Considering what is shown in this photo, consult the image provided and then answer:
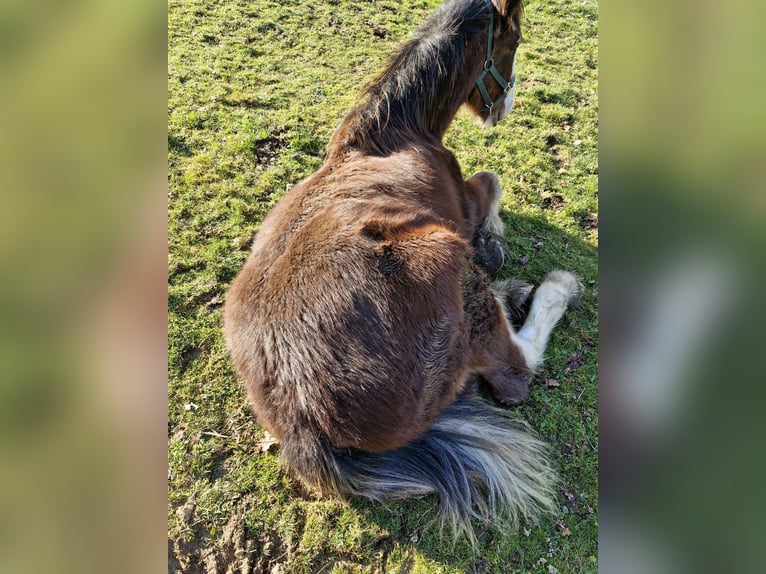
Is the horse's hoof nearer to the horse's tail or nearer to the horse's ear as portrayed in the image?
the horse's tail

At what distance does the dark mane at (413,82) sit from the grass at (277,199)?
1450 mm

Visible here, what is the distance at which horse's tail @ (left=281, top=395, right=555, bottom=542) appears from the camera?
8.34 ft

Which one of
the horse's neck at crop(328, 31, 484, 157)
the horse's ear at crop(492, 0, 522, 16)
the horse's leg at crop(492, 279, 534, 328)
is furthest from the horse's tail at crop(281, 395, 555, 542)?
the horse's ear at crop(492, 0, 522, 16)

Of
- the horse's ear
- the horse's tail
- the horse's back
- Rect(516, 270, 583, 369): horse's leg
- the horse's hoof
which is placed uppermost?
the horse's ear

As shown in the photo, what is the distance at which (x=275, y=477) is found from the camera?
3021 mm

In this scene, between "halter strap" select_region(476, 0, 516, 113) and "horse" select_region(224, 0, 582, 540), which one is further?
"halter strap" select_region(476, 0, 516, 113)

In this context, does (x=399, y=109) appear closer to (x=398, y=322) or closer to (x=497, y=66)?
(x=497, y=66)

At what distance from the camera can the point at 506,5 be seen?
344cm

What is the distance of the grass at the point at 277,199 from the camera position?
2748mm

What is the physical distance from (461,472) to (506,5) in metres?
3.31
